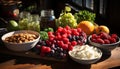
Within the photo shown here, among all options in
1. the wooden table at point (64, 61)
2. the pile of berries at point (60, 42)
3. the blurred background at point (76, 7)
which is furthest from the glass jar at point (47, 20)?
the blurred background at point (76, 7)

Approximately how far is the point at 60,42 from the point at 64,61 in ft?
0.43

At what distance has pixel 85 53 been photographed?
1298 millimetres

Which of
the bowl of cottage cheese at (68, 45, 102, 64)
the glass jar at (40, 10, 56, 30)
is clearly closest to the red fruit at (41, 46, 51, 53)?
the bowl of cottage cheese at (68, 45, 102, 64)

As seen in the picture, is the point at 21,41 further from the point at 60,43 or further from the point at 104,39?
the point at 104,39

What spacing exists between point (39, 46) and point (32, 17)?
428 mm

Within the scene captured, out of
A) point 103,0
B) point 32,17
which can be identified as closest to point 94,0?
point 103,0

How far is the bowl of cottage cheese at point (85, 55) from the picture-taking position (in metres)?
1.27

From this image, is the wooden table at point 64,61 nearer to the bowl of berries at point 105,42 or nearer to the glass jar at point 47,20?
the bowl of berries at point 105,42

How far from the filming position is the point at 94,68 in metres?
1.28

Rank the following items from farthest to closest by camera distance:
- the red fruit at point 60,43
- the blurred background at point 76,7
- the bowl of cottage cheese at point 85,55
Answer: the blurred background at point 76,7 → the red fruit at point 60,43 → the bowl of cottage cheese at point 85,55

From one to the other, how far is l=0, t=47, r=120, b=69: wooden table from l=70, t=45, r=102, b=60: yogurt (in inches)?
2.1

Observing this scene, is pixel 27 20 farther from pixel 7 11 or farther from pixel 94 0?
pixel 7 11

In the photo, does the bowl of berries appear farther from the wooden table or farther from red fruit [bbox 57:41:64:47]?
red fruit [bbox 57:41:64:47]

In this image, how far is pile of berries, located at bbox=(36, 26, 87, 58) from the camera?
1.37 meters
